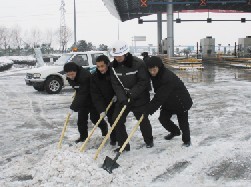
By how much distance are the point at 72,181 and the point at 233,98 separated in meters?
7.74

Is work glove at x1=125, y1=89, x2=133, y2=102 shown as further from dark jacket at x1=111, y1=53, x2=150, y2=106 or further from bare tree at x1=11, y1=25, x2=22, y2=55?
bare tree at x1=11, y1=25, x2=22, y2=55

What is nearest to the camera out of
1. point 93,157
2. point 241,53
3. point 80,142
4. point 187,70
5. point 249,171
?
point 249,171

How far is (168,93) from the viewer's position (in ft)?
16.9

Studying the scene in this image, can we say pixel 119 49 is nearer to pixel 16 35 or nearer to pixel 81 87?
pixel 81 87

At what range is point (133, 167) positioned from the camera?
4.78 m

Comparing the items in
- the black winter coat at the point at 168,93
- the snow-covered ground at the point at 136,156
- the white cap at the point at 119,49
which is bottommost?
the snow-covered ground at the point at 136,156

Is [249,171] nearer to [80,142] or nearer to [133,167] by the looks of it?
[133,167]

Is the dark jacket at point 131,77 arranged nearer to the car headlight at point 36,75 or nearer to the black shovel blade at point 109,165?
the black shovel blade at point 109,165

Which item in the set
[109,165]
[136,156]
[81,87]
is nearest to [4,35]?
[81,87]

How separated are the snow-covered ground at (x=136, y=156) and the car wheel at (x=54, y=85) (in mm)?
4169

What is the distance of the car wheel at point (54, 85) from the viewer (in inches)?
513

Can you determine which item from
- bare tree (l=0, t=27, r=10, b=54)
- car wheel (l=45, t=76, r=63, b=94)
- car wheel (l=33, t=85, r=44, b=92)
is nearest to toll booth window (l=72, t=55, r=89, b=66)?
car wheel (l=45, t=76, r=63, b=94)

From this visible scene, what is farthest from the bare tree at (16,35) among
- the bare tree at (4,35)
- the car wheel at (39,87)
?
the car wheel at (39,87)

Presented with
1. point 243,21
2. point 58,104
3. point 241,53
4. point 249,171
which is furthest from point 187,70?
point 249,171
